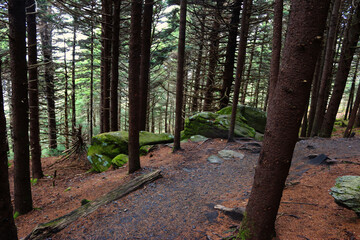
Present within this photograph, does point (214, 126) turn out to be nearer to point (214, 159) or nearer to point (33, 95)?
point (214, 159)

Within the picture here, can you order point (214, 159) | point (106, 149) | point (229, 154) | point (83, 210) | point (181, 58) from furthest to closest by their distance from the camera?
point (106, 149), point (229, 154), point (214, 159), point (181, 58), point (83, 210)

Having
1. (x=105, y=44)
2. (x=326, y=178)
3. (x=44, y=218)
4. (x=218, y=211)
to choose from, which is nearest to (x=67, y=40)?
(x=105, y=44)

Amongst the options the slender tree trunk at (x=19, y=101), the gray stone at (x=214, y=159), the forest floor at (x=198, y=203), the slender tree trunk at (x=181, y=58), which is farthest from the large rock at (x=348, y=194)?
the slender tree trunk at (x=19, y=101)

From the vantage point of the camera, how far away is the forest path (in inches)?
156

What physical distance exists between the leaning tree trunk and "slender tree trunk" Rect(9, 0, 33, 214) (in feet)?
18.6

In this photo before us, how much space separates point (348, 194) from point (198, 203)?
3104 millimetres

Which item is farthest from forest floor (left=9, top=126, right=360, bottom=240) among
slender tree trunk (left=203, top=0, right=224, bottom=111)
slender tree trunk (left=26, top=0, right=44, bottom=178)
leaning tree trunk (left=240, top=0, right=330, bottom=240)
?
slender tree trunk (left=203, top=0, right=224, bottom=111)

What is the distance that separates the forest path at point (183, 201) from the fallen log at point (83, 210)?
18 centimetres

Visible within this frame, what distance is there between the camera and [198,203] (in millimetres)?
4941

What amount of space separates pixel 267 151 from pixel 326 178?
3.69 m

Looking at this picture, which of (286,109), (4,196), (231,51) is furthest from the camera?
(231,51)

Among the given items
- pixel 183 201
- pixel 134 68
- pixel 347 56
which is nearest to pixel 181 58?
pixel 134 68

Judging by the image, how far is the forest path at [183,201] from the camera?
3971 mm

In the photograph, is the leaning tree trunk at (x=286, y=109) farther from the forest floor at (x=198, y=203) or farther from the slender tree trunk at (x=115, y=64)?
the slender tree trunk at (x=115, y=64)
